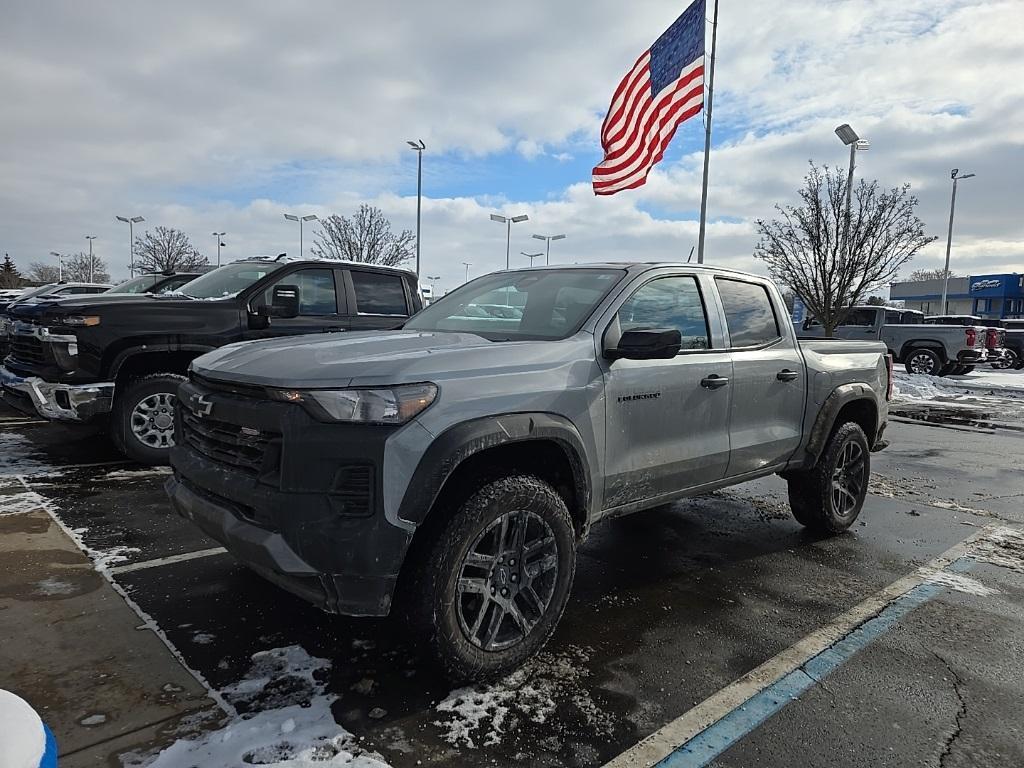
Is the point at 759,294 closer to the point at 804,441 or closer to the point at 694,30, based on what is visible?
the point at 804,441

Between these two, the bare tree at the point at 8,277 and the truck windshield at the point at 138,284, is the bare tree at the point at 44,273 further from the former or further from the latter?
the truck windshield at the point at 138,284

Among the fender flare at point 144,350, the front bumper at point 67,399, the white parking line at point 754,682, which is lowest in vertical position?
the white parking line at point 754,682

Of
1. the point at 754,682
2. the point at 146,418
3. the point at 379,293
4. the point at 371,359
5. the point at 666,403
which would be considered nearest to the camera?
the point at 371,359

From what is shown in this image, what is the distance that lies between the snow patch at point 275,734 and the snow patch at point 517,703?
0.36 meters

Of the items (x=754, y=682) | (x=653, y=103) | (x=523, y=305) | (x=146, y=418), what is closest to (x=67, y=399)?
(x=146, y=418)

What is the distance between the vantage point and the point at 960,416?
39.2ft

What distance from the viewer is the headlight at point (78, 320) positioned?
5.63 metres

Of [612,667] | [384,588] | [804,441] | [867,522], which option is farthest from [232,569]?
[867,522]

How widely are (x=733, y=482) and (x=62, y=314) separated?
17.6 feet

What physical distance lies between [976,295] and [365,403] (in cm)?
6743

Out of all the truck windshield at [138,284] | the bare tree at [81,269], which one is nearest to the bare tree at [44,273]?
the bare tree at [81,269]

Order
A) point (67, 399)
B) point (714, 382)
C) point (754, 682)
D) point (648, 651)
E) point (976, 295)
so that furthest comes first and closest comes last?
point (976, 295), point (67, 399), point (714, 382), point (648, 651), point (754, 682)

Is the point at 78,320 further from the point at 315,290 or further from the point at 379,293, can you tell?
the point at 379,293

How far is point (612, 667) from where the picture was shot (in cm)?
303
